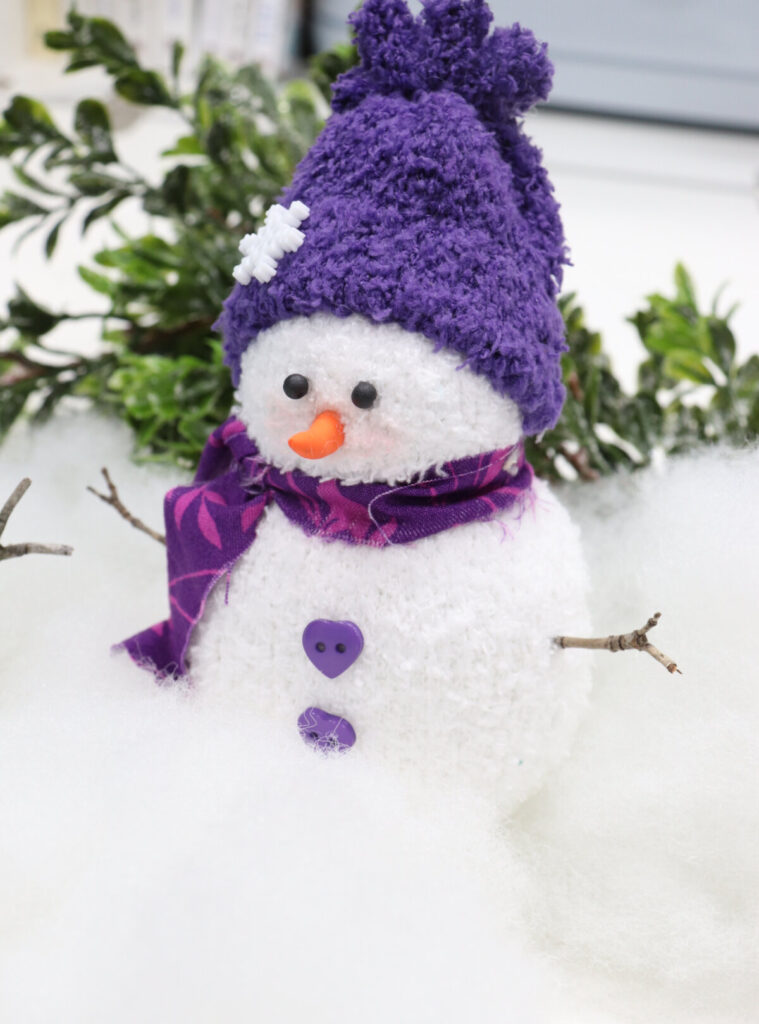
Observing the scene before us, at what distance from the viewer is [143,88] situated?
630 mm

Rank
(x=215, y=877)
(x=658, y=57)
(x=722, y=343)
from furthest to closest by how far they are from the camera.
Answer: (x=658, y=57) → (x=722, y=343) → (x=215, y=877)

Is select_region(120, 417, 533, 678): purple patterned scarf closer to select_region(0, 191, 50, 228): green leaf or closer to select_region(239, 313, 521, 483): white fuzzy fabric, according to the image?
select_region(239, 313, 521, 483): white fuzzy fabric

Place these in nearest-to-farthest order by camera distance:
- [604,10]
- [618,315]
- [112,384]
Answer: [112,384], [618,315], [604,10]

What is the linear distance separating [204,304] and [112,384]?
0.09 m

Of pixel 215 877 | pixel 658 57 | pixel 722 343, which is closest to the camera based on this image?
pixel 215 877

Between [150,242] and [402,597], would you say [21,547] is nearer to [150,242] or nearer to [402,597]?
[402,597]

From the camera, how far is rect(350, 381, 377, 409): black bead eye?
35 cm

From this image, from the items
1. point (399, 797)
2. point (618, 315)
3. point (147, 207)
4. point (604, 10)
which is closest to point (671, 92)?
point (604, 10)

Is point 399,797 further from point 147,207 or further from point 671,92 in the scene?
point 671,92

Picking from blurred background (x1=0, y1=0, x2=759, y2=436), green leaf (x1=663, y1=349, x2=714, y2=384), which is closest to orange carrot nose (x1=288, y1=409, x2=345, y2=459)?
green leaf (x1=663, y1=349, x2=714, y2=384)

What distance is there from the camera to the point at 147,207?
2.09ft

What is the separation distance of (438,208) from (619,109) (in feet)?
4.51

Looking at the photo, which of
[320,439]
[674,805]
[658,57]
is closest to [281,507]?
[320,439]

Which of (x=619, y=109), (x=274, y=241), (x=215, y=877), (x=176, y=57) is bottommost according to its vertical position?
(x=215, y=877)
